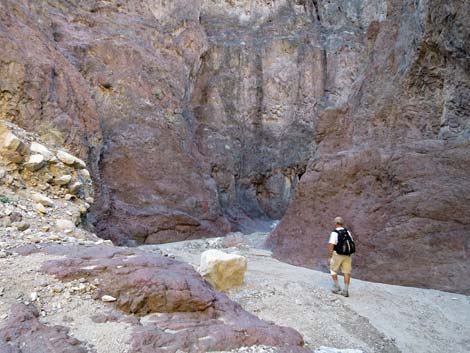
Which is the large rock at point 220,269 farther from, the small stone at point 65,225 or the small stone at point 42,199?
the small stone at point 42,199

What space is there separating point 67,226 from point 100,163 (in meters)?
8.21

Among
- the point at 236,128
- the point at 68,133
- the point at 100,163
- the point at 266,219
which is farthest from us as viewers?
the point at 236,128

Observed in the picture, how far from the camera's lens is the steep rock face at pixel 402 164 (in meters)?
8.02

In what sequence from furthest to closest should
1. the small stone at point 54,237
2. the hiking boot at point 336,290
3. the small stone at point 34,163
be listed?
the small stone at point 34,163 → the hiking boot at point 336,290 → the small stone at point 54,237

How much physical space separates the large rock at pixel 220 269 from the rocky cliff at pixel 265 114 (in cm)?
340

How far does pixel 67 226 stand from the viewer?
6.85 m

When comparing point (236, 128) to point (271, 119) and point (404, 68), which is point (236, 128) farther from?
point (404, 68)

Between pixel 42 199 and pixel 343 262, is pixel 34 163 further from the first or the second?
pixel 343 262

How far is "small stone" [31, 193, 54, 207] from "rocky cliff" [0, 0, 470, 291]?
12.7ft

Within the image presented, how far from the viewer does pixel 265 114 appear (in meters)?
26.4

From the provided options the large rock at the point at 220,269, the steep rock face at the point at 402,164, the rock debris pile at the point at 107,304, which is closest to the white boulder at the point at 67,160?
the rock debris pile at the point at 107,304

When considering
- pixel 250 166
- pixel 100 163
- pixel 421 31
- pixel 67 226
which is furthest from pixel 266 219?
pixel 67 226

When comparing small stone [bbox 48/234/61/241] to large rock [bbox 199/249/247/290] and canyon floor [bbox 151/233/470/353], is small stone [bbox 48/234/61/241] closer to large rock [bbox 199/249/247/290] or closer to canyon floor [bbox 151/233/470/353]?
large rock [bbox 199/249/247/290]

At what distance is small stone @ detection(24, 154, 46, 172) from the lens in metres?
8.28
